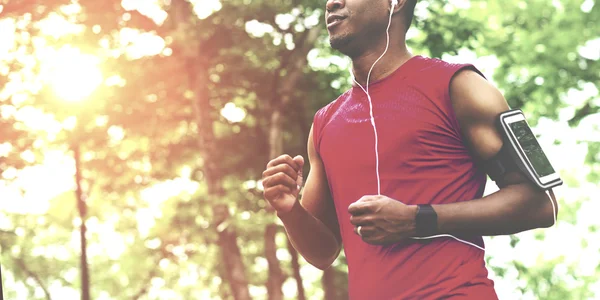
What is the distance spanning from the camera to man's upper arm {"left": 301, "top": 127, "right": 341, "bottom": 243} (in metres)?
2.97

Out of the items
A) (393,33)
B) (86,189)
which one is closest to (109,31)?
(86,189)

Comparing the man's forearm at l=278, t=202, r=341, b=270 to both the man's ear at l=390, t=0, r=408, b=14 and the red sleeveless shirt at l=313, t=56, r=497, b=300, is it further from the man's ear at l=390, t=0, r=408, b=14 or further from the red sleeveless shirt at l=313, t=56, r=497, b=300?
the man's ear at l=390, t=0, r=408, b=14

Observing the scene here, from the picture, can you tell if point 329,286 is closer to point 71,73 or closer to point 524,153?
point 71,73

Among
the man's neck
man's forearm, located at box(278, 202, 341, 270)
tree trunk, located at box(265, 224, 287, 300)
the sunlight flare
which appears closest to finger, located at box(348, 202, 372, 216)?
man's forearm, located at box(278, 202, 341, 270)

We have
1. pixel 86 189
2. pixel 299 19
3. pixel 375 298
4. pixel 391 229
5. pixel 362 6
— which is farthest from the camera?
pixel 86 189

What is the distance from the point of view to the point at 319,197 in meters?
2.97

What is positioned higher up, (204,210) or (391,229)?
(391,229)

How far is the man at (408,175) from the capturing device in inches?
93.3

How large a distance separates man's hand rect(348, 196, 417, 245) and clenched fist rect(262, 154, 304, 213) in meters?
0.44

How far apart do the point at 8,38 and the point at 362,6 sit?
1069cm

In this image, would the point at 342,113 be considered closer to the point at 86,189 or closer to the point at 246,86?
the point at 246,86

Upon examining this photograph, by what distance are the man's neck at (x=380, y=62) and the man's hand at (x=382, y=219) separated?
0.64 metres

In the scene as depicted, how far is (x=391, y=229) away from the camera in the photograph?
229 centimetres

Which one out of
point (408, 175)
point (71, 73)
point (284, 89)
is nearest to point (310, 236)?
point (408, 175)
